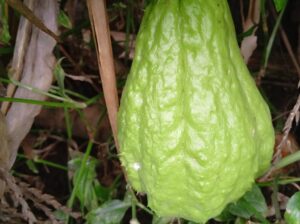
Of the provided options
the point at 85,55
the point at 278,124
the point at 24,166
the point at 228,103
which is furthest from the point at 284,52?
the point at 24,166

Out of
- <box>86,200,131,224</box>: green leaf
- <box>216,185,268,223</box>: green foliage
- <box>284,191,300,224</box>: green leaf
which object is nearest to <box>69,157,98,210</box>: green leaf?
<box>86,200,131,224</box>: green leaf

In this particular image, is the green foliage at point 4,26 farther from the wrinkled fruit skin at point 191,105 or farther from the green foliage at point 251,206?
the green foliage at point 251,206

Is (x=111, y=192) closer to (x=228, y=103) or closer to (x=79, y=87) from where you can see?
(x=79, y=87)

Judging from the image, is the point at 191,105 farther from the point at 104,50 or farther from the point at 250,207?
the point at 250,207

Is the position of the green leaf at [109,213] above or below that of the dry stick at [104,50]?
below

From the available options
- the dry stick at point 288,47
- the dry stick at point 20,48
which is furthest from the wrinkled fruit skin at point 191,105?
the dry stick at point 288,47

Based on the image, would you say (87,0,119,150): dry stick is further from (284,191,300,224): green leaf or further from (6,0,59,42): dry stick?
(284,191,300,224): green leaf
